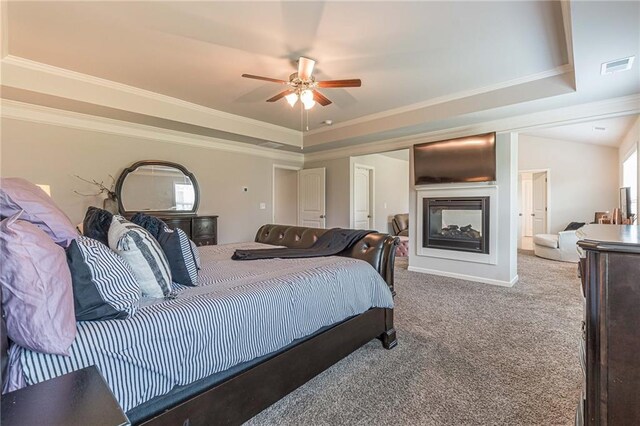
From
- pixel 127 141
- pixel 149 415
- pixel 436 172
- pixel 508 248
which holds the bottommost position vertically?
pixel 149 415

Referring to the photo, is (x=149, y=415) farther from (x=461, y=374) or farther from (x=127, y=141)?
(x=127, y=141)

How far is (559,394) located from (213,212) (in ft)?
16.2

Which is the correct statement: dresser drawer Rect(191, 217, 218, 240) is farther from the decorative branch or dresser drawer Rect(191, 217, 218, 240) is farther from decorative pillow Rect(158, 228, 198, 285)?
decorative pillow Rect(158, 228, 198, 285)

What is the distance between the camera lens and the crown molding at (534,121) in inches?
132

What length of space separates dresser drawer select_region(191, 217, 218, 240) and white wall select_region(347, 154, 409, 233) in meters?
3.57

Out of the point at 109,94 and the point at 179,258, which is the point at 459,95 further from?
the point at 109,94

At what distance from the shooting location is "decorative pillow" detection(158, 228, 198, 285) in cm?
168

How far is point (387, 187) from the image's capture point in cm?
795

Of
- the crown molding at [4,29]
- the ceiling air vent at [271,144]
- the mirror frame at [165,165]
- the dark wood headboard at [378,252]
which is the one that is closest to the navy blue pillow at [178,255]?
the dark wood headboard at [378,252]

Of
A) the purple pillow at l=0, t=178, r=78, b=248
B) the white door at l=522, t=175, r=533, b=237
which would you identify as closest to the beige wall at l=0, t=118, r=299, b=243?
the purple pillow at l=0, t=178, r=78, b=248


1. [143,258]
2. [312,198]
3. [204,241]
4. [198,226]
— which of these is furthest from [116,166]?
[312,198]

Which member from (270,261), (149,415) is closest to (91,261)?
(149,415)

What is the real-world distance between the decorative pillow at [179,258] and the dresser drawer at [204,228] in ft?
9.86

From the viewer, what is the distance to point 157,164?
450 centimetres
